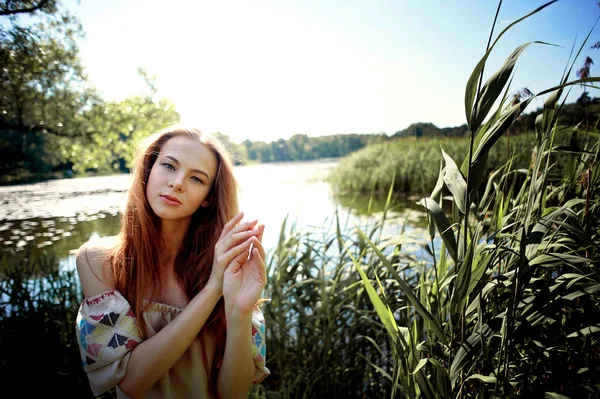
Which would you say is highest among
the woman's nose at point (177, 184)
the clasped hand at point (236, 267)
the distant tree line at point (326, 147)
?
the distant tree line at point (326, 147)

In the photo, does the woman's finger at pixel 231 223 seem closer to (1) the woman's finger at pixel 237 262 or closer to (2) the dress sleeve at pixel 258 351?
(1) the woman's finger at pixel 237 262

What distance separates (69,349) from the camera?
7.75 feet

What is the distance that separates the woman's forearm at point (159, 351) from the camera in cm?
98

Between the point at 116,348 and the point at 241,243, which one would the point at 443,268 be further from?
the point at 116,348

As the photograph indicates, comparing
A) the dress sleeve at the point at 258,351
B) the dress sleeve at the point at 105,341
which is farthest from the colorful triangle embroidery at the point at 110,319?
the dress sleeve at the point at 258,351

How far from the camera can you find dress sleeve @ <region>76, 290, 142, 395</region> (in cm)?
98

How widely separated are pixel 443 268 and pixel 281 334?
4.95 ft

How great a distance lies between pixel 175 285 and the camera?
4.04 ft

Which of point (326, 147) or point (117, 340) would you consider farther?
point (326, 147)

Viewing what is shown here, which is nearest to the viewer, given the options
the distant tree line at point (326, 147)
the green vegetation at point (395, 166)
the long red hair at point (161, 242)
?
the long red hair at point (161, 242)

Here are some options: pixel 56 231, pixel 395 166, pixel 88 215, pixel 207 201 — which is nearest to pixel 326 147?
pixel 395 166

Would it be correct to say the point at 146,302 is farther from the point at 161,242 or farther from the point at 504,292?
the point at 504,292

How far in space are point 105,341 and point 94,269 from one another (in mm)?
240

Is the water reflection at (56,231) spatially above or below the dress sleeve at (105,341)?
below
